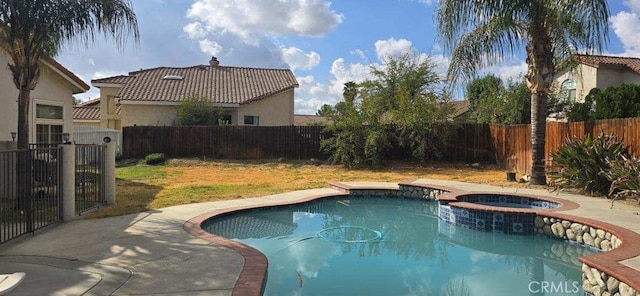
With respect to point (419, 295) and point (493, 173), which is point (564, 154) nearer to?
point (493, 173)

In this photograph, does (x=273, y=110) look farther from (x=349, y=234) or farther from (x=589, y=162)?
(x=349, y=234)

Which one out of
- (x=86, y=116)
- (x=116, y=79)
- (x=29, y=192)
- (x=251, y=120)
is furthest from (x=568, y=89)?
(x=86, y=116)

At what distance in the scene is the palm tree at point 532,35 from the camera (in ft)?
37.6

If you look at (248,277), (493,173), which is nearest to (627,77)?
(493,173)

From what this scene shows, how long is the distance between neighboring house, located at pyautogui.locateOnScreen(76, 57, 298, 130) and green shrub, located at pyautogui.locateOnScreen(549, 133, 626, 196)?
1976 cm

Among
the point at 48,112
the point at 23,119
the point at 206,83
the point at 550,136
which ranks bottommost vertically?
the point at 550,136

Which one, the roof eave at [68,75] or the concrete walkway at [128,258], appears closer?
the concrete walkway at [128,258]

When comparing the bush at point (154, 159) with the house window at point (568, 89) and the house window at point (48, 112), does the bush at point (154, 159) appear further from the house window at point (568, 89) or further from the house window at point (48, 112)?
the house window at point (568, 89)

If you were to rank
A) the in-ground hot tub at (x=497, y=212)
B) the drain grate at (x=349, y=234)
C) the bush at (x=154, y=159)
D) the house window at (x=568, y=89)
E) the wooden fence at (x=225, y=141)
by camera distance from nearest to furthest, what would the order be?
1. the drain grate at (x=349, y=234)
2. the in-ground hot tub at (x=497, y=212)
3. the bush at (x=154, y=159)
4. the wooden fence at (x=225, y=141)
5. the house window at (x=568, y=89)

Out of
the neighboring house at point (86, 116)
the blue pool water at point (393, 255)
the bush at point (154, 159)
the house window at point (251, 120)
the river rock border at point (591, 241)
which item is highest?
the neighboring house at point (86, 116)

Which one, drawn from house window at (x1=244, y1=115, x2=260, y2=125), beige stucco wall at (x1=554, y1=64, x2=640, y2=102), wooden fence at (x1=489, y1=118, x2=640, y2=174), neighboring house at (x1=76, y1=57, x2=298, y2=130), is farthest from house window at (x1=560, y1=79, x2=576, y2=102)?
house window at (x1=244, y1=115, x2=260, y2=125)

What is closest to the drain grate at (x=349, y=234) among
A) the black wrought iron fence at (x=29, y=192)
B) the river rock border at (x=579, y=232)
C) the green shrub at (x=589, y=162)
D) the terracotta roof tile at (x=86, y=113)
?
the river rock border at (x=579, y=232)

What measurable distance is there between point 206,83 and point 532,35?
2297 cm

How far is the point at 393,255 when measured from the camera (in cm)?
773
